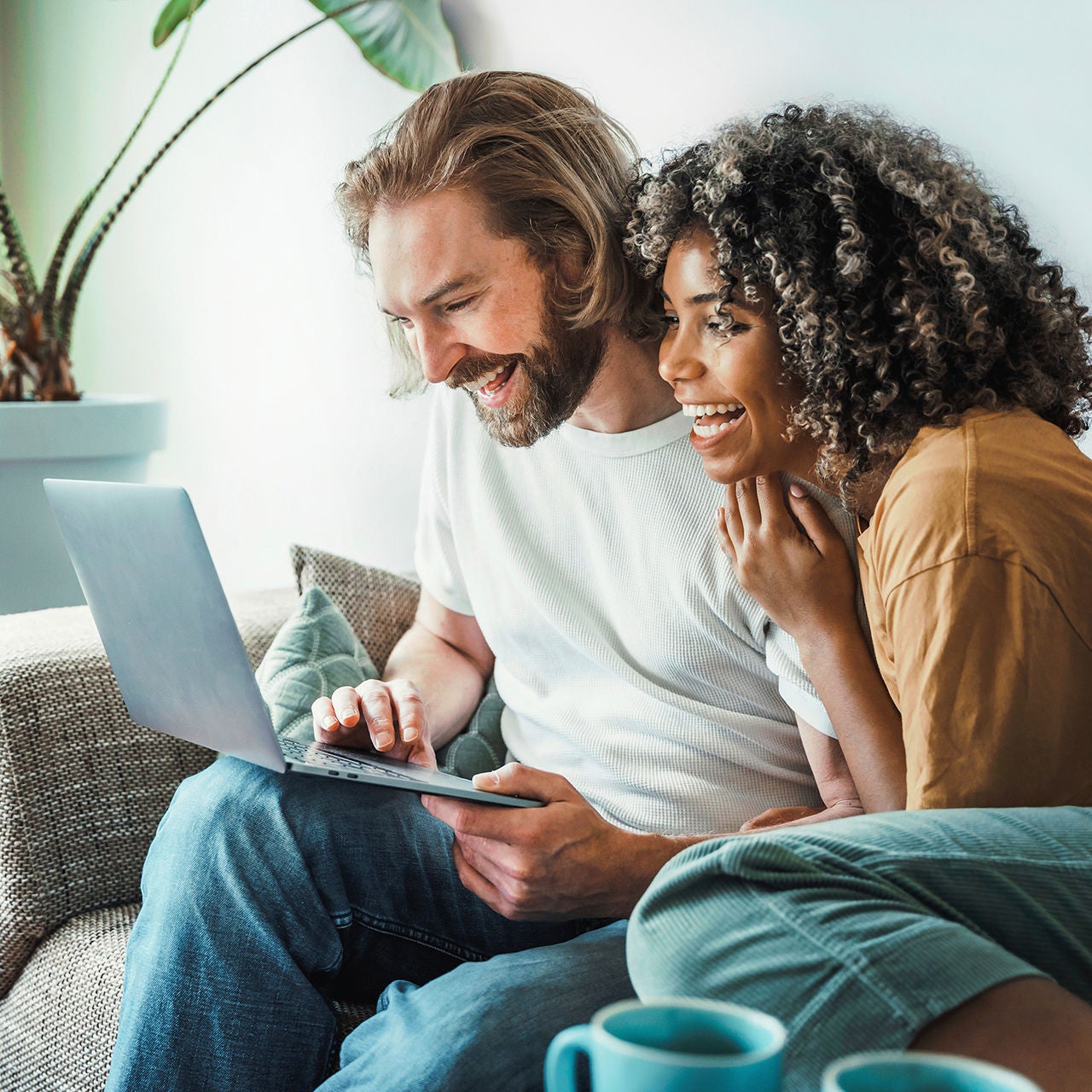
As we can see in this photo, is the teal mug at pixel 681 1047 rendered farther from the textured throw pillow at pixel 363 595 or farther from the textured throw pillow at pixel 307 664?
the textured throw pillow at pixel 363 595

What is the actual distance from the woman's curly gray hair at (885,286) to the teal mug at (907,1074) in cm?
65

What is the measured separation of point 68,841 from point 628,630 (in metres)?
0.64

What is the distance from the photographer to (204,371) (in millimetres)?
2570

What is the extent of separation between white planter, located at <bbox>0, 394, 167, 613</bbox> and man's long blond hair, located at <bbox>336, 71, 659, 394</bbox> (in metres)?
1.13

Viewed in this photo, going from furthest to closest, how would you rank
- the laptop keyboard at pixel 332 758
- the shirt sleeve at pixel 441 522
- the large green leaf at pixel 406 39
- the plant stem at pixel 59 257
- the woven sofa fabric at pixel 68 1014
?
the plant stem at pixel 59 257
the large green leaf at pixel 406 39
the shirt sleeve at pixel 441 522
the woven sofa fabric at pixel 68 1014
the laptop keyboard at pixel 332 758

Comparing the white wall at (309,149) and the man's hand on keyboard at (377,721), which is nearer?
the man's hand on keyboard at (377,721)

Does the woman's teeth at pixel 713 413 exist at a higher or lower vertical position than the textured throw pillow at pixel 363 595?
higher

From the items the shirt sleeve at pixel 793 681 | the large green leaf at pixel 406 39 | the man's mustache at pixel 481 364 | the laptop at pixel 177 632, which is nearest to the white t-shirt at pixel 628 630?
the shirt sleeve at pixel 793 681

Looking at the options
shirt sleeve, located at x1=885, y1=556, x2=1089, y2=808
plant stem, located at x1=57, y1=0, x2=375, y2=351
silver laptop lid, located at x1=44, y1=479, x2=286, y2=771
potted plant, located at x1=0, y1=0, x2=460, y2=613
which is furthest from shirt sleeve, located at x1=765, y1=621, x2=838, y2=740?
plant stem, located at x1=57, y1=0, x2=375, y2=351

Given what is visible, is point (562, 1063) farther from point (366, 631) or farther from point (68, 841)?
point (366, 631)

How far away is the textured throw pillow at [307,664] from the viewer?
1297 millimetres

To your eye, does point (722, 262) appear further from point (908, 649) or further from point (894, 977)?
point (894, 977)

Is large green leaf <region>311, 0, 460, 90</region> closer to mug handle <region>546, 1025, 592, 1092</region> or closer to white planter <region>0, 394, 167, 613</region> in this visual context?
white planter <region>0, 394, 167, 613</region>

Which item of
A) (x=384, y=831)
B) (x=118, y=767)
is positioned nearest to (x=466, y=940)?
(x=384, y=831)
